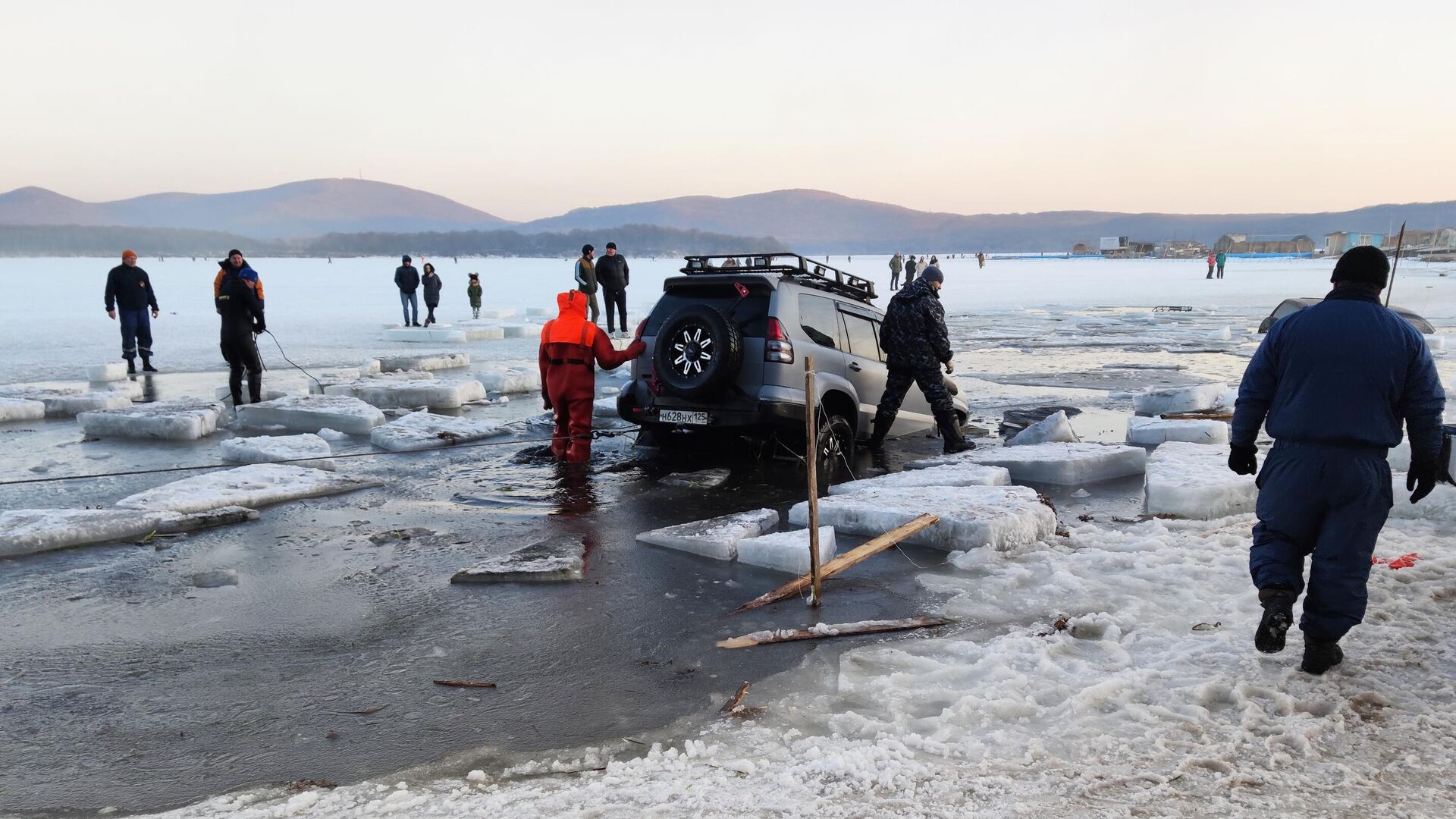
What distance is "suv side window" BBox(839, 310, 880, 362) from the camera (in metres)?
9.38

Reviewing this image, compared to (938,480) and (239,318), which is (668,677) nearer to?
(938,480)

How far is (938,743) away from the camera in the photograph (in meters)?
3.48

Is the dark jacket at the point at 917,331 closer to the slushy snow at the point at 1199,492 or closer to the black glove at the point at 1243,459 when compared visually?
the slushy snow at the point at 1199,492

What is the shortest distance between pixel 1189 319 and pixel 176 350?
1046 inches

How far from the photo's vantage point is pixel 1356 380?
3895 millimetres

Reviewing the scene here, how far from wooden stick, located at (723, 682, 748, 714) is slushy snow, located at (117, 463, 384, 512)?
4686mm

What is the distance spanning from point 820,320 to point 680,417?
61.4 inches

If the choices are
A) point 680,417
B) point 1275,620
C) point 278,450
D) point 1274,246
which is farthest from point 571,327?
point 1274,246

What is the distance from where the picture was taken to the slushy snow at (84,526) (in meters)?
6.01

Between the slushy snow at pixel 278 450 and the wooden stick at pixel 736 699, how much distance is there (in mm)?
5734

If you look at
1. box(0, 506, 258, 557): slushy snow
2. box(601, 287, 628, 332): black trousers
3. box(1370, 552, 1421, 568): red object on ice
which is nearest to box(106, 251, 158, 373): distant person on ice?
box(601, 287, 628, 332): black trousers

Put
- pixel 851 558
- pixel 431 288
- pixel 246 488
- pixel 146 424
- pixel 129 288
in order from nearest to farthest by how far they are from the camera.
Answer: pixel 851 558, pixel 246 488, pixel 146 424, pixel 129 288, pixel 431 288

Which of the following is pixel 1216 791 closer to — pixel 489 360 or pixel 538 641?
pixel 538 641

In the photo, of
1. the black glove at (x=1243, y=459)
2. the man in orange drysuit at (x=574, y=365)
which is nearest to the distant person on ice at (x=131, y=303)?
the man in orange drysuit at (x=574, y=365)
